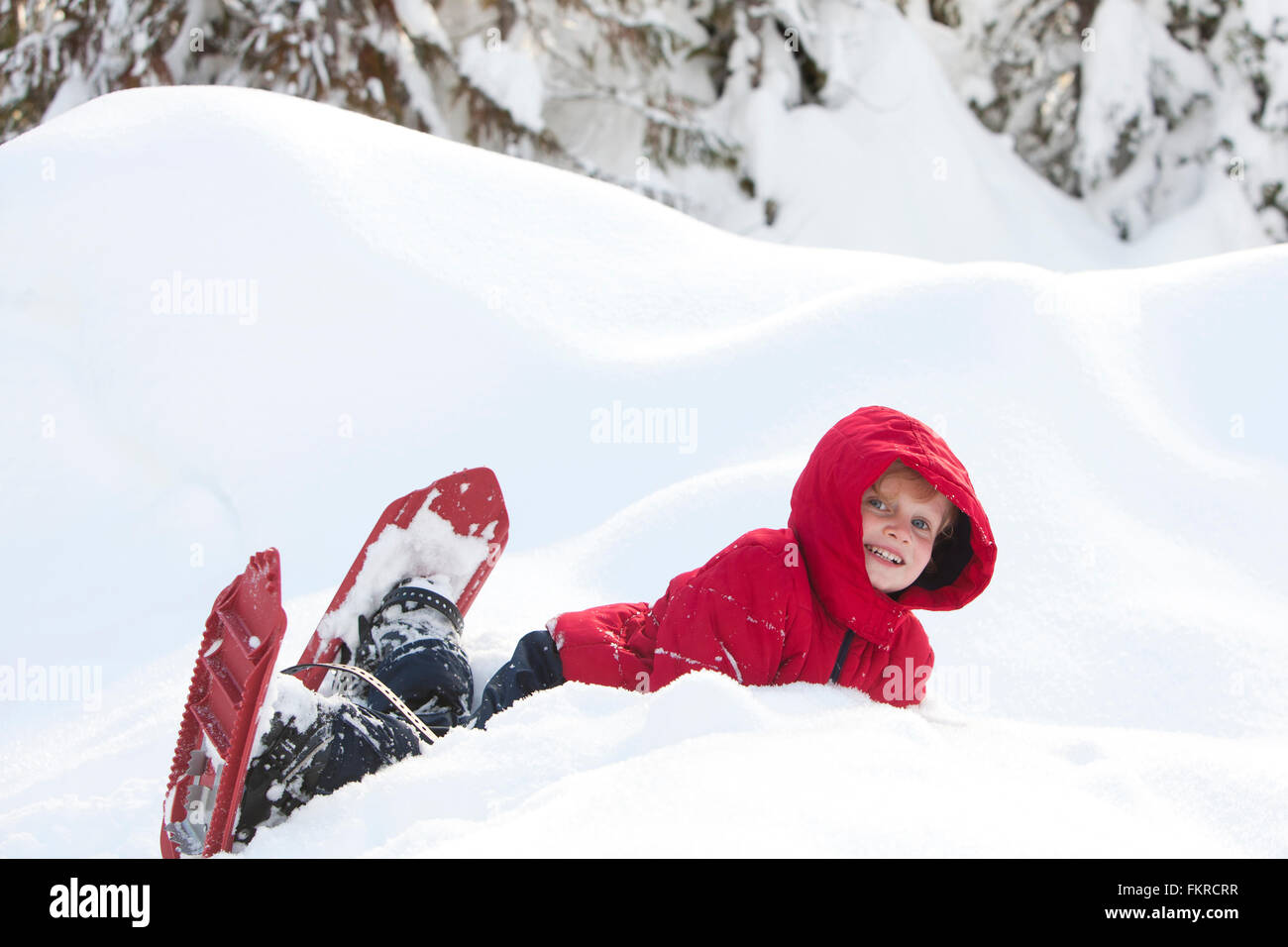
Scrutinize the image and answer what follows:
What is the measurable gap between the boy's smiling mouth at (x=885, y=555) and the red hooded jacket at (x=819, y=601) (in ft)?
0.13

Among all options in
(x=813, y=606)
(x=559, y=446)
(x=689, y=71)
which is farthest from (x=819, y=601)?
(x=689, y=71)

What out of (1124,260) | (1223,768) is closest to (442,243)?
(1223,768)

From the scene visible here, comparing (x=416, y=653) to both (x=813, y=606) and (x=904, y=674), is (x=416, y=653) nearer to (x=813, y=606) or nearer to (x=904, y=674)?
(x=813, y=606)

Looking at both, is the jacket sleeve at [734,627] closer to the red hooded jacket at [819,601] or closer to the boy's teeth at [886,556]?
the red hooded jacket at [819,601]

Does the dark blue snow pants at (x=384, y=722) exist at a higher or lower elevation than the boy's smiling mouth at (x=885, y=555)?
lower

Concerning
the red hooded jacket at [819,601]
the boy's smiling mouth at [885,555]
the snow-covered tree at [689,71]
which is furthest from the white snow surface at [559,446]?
the snow-covered tree at [689,71]

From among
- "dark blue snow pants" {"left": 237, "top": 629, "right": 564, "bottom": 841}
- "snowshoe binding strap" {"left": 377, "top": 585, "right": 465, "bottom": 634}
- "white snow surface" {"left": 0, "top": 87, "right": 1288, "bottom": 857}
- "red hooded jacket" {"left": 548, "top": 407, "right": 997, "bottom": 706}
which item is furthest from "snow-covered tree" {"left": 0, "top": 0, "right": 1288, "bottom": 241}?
"red hooded jacket" {"left": 548, "top": 407, "right": 997, "bottom": 706}

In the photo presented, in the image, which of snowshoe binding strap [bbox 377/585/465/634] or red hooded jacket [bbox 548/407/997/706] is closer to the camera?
red hooded jacket [bbox 548/407/997/706]

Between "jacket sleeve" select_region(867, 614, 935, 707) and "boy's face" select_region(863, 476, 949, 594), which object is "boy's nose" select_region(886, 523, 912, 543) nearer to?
"boy's face" select_region(863, 476, 949, 594)

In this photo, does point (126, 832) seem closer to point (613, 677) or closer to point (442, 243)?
point (613, 677)

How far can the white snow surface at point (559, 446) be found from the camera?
1.60 meters

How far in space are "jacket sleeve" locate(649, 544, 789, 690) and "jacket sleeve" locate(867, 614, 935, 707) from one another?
23cm

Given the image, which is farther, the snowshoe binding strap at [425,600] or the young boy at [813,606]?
the snowshoe binding strap at [425,600]

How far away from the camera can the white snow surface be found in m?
1.60
